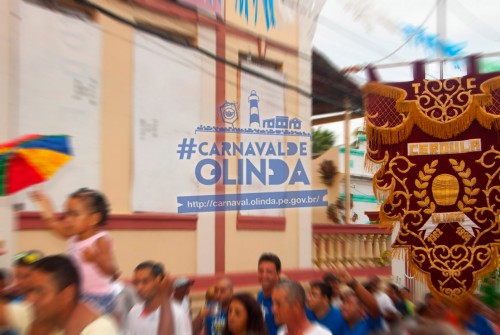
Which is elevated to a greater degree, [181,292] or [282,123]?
[282,123]

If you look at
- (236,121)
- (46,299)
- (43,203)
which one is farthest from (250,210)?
(46,299)

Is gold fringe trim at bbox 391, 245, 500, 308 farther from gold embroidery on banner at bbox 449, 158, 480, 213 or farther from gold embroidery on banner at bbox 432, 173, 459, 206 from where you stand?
gold embroidery on banner at bbox 432, 173, 459, 206

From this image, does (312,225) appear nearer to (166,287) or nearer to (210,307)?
(210,307)

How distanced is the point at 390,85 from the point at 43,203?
4078 mm

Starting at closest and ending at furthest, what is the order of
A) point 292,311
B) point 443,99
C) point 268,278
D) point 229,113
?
1. point 292,311
2. point 268,278
3. point 443,99
4. point 229,113

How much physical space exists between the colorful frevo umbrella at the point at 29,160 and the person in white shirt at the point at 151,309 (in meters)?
1.04

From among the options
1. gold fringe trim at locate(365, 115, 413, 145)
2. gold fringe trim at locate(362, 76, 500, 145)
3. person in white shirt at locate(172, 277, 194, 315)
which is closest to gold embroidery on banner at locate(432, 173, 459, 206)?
gold fringe trim at locate(362, 76, 500, 145)

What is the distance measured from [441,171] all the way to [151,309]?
4042 millimetres

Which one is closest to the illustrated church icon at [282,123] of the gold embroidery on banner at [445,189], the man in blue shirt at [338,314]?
the gold embroidery on banner at [445,189]

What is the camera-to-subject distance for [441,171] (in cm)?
723

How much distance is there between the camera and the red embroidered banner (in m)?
7.08

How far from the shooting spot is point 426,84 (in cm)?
720

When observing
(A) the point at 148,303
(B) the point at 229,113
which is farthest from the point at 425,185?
(A) the point at 148,303

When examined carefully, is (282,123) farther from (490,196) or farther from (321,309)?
(321,309)
